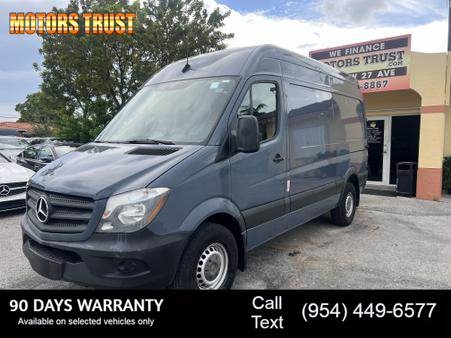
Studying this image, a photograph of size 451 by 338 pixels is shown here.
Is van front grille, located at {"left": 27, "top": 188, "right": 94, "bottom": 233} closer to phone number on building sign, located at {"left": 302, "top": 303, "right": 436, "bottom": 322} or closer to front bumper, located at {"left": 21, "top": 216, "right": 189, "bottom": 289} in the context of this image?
front bumper, located at {"left": 21, "top": 216, "right": 189, "bottom": 289}

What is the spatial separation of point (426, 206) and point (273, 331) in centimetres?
695

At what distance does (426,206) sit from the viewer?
8234 millimetres

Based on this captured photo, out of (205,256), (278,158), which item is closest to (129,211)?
(205,256)

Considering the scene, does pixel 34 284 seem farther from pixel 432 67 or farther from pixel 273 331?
pixel 432 67

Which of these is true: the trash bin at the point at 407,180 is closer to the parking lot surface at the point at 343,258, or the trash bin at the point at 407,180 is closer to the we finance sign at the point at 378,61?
the we finance sign at the point at 378,61

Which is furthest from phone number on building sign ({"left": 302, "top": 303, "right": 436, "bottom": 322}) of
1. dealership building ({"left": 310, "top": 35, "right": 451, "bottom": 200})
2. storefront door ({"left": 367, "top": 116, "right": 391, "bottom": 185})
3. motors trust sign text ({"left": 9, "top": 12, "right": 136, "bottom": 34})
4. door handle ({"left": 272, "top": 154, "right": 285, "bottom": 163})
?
motors trust sign text ({"left": 9, "top": 12, "right": 136, "bottom": 34})

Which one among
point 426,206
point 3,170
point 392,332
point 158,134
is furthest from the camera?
point 426,206

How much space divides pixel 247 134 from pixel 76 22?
1423cm

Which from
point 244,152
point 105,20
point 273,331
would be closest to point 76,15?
point 105,20

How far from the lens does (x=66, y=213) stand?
9.11 feet

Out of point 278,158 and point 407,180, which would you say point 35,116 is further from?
point 278,158

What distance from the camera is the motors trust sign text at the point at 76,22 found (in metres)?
12.7

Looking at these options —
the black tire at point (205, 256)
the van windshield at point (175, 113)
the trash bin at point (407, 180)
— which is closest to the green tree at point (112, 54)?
the trash bin at point (407, 180)

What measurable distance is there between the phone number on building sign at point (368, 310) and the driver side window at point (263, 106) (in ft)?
5.76
